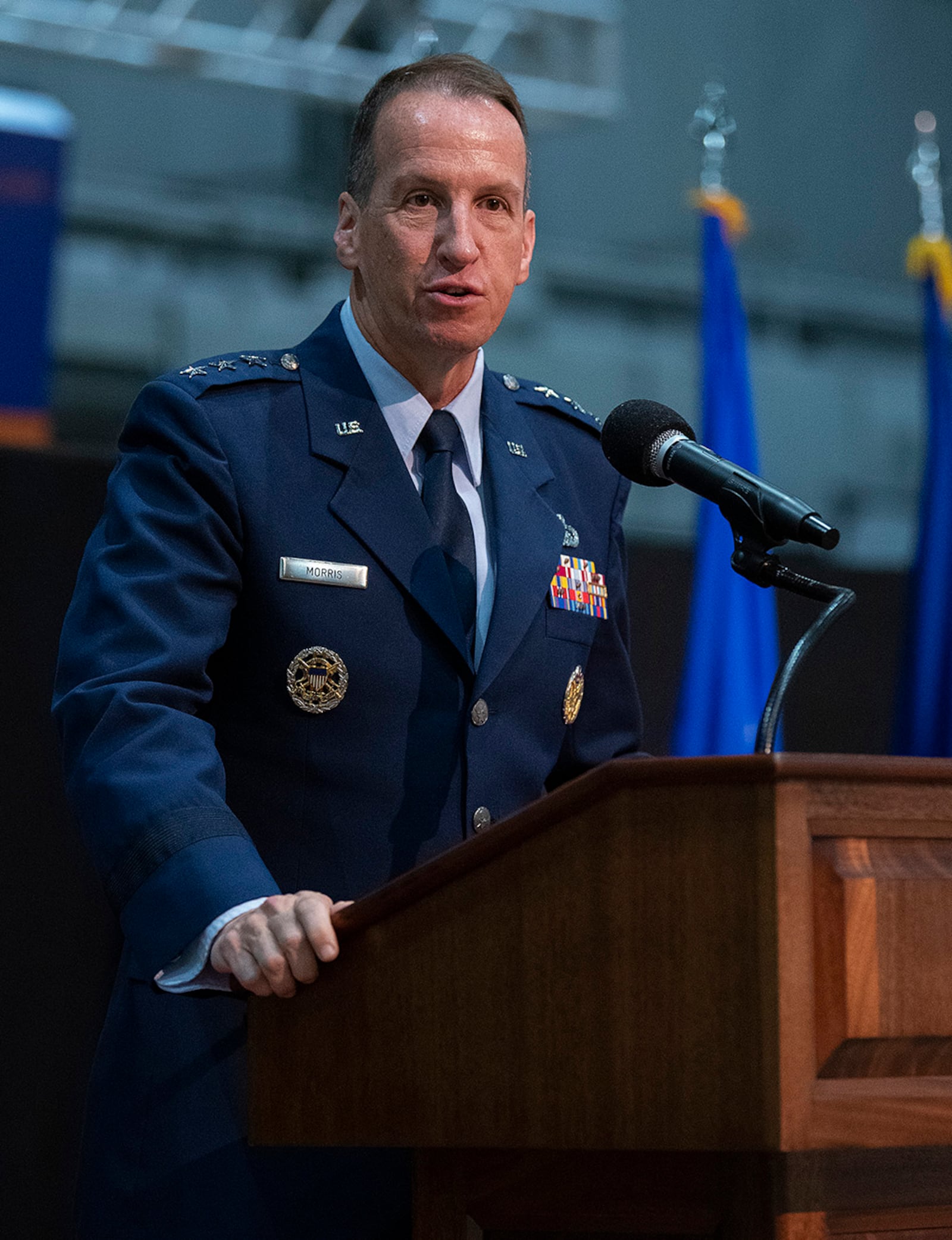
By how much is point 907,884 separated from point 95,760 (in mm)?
539

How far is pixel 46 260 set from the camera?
2.73 m

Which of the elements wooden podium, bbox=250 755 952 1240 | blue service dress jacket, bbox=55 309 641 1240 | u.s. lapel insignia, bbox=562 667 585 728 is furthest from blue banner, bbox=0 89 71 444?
wooden podium, bbox=250 755 952 1240

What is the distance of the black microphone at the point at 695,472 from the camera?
931 millimetres

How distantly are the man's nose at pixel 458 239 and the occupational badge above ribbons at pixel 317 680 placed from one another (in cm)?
35

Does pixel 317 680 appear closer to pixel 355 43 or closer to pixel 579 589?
pixel 579 589

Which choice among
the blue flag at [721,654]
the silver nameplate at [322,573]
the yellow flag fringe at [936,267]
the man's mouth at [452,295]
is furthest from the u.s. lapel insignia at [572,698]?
the yellow flag fringe at [936,267]

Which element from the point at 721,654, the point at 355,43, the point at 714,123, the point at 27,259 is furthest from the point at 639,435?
the point at 355,43

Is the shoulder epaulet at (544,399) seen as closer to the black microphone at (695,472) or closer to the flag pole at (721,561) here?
the black microphone at (695,472)

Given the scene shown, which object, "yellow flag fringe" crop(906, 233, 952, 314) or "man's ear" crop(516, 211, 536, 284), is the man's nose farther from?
"yellow flag fringe" crop(906, 233, 952, 314)

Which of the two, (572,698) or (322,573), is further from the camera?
(572,698)

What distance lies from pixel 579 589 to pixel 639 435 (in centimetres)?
36

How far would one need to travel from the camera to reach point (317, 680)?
1.21 metres

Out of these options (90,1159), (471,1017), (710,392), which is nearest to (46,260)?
(710,392)

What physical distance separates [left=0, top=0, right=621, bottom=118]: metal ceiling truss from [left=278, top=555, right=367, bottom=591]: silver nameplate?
12.0 ft
